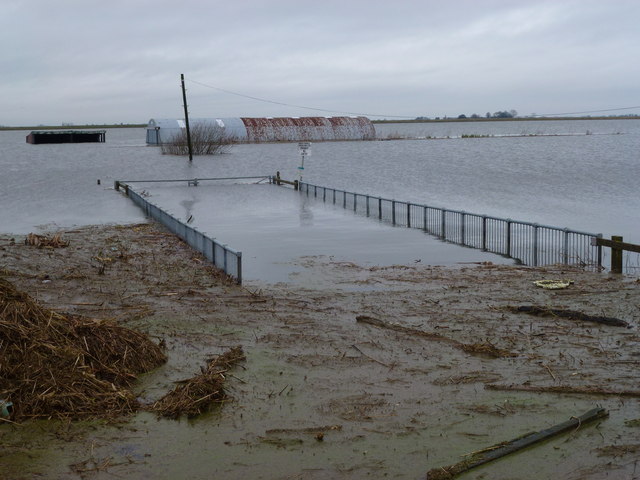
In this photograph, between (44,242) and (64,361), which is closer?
(64,361)

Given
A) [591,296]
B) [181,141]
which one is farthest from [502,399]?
[181,141]

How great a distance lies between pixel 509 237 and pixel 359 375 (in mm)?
11831

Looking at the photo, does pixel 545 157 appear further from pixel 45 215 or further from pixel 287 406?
pixel 287 406

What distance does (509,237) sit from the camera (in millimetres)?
20328

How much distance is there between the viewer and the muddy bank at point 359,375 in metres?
7.21

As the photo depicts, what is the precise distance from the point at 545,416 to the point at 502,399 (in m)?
0.63

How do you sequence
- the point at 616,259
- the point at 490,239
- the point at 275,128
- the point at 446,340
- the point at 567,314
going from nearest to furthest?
1. the point at 446,340
2. the point at 567,314
3. the point at 616,259
4. the point at 490,239
5. the point at 275,128

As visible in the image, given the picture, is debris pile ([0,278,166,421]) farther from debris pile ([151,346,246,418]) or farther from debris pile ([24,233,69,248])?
debris pile ([24,233,69,248])

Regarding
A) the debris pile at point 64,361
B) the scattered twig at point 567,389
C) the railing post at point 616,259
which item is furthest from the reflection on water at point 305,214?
the scattered twig at point 567,389

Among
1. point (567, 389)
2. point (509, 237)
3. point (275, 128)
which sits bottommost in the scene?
point (567, 389)

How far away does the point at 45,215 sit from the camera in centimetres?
3225

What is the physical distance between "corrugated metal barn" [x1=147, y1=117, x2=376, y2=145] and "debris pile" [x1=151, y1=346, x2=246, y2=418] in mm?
89504

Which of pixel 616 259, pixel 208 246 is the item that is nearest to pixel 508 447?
pixel 616 259

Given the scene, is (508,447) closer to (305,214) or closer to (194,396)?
(194,396)
